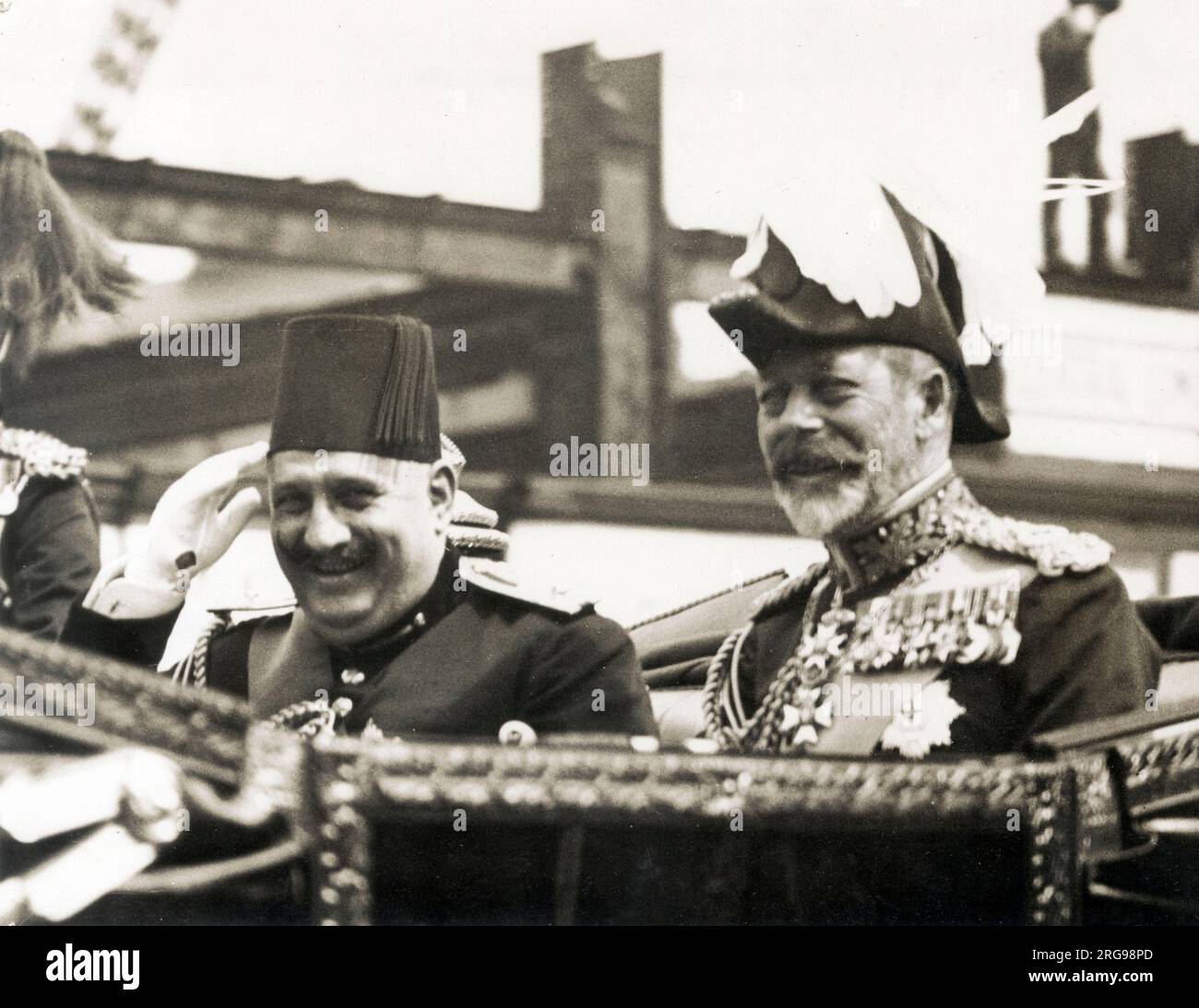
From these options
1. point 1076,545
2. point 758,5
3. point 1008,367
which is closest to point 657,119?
point 758,5

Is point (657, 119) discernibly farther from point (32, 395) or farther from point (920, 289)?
point (32, 395)

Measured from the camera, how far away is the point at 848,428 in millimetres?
5172

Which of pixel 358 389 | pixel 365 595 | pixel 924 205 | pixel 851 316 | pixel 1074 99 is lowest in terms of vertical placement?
pixel 365 595

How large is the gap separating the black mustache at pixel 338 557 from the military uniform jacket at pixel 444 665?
0.19 metres

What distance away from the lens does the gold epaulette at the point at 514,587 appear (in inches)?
203

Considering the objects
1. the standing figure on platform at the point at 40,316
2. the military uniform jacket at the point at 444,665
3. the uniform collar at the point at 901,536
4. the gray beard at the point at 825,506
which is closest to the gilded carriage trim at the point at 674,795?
the military uniform jacket at the point at 444,665

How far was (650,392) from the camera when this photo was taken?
5.34 m

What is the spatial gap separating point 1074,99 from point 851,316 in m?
1.00

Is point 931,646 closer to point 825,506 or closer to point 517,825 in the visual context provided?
point 825,506

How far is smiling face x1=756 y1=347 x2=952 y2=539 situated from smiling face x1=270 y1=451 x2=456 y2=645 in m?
0.98

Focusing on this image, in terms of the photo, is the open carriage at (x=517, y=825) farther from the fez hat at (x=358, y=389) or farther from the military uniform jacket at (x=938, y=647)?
the fez hat at (x=358, y=389)

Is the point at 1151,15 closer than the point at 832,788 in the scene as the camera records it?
No

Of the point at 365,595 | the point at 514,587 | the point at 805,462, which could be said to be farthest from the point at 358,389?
the point at 805,462
